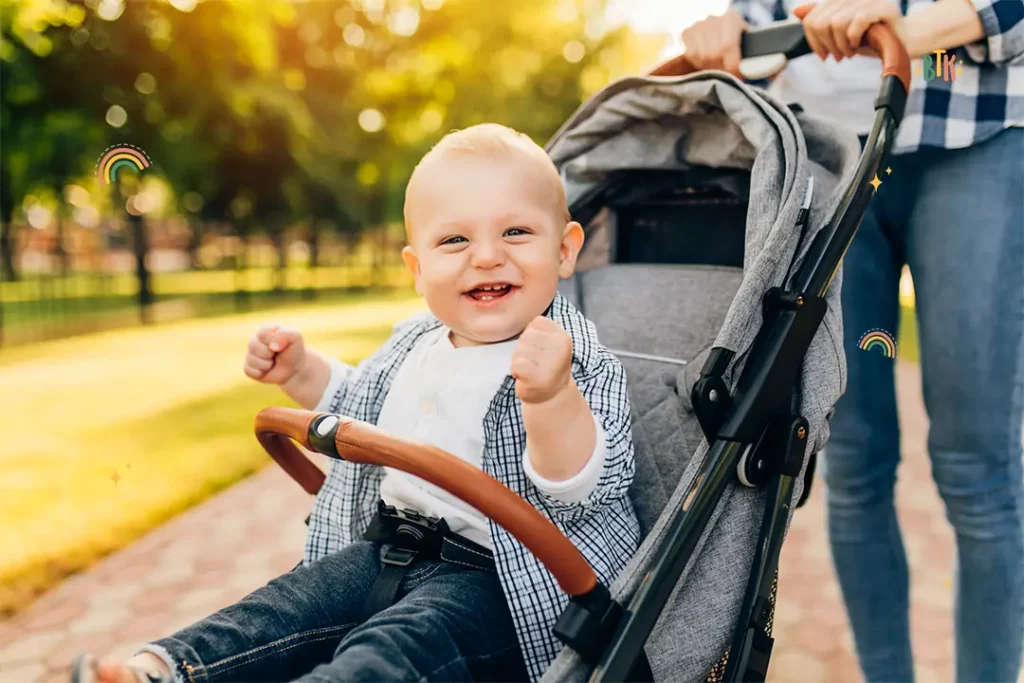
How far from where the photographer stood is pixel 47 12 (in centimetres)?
566

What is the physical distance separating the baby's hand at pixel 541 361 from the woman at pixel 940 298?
923mm

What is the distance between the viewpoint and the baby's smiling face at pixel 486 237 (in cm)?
146

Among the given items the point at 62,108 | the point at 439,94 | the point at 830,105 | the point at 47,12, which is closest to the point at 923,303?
the point at 830,105

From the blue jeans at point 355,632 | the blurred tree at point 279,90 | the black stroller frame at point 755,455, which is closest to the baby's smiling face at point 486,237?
the black stroller frame at point 755,455

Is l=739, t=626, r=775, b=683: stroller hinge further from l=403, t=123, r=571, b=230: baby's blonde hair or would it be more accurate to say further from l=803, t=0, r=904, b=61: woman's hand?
l=803, t=0, r=904, b=61: woman's hand

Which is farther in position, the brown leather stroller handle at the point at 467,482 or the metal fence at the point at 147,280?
the metal fence at the point at 147,280

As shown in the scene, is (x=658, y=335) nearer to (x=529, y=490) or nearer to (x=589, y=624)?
(x=529, y=490)

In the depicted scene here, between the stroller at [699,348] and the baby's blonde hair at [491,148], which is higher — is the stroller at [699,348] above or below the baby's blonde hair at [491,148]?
below

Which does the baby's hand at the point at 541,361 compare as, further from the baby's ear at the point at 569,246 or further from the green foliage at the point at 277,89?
the green foliage at the point at 277,89

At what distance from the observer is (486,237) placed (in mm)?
1457

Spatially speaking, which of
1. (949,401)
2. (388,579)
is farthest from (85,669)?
(949,401)

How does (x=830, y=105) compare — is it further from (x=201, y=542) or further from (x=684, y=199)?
(x=201, y=542)

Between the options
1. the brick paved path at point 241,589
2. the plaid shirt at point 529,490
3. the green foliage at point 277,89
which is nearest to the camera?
the plaid shirt at point 529,490

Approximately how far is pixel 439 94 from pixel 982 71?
1373cm
